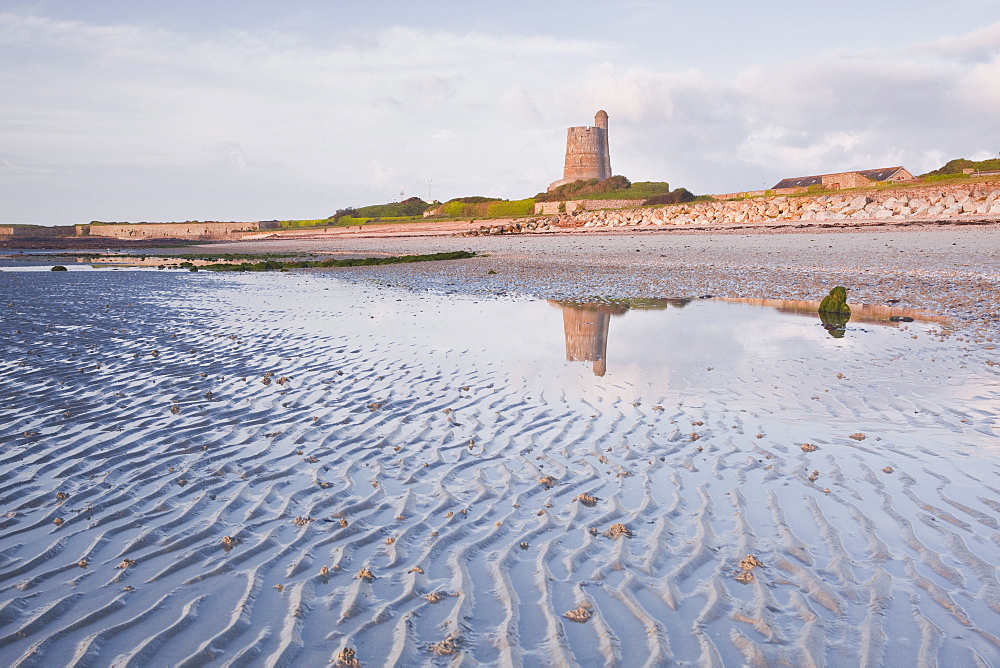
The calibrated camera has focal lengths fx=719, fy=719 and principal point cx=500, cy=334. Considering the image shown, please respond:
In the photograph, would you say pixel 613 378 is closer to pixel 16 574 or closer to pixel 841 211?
pixel 16 574

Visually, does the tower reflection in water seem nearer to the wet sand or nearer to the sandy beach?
the sandy beach

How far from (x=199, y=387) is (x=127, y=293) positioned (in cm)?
1459

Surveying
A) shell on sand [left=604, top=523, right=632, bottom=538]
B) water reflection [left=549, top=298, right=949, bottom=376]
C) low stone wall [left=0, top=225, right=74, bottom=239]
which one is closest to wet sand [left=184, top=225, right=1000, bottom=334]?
water reflection [left=549, top=298, right=949, bottom=376]

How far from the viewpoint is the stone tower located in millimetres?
99250

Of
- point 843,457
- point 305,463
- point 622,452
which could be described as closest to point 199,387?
point 305,463

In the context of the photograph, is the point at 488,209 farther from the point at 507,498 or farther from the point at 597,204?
the point at 507,498

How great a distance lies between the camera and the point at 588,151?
99250 millimetres

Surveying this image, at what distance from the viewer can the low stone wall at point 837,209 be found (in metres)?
47.6

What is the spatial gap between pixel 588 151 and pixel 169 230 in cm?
7161

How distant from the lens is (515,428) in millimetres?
7055

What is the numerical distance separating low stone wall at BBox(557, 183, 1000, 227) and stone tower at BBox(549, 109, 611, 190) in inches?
979

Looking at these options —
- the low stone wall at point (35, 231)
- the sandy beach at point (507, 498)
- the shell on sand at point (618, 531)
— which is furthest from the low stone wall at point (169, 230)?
the shell on sand at point (618, 531)

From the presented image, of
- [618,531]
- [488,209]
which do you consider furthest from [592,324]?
[488,209]

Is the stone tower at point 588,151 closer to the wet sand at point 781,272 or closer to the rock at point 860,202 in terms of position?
the rock at point 860,202
